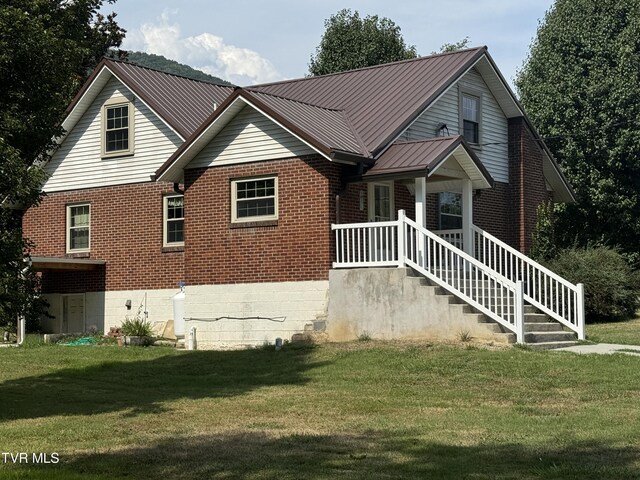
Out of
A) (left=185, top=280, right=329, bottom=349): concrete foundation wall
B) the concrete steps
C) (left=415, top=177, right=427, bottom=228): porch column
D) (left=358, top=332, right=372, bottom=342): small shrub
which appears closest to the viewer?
the concrete steps

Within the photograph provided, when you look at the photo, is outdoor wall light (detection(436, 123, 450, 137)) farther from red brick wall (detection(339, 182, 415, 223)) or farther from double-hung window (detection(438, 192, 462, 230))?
red brick wall (detection(339, 182, 415, 223))

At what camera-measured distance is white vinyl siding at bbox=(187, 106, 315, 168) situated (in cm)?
2312

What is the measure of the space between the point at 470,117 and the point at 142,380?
1286 cm

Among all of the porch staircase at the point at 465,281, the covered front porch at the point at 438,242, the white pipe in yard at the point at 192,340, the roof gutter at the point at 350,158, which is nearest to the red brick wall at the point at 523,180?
the covered front porch at the point at 438,242

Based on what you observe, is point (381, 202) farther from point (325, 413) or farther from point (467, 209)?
point (325, 413)

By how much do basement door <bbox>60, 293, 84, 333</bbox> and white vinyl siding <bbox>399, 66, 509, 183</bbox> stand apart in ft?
34.0

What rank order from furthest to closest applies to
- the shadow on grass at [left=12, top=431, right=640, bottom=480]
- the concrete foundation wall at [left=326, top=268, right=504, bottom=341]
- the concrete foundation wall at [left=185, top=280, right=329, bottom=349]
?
the concrete foundation wall at [left=185, top=280, right=329, bottom=349], the concrete foundation wall at [left=326, top=268, right=504, bottom=341], the shadow on grass at [left=12, top=431, right=640, bottom=480]

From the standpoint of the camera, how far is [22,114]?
15.4 m

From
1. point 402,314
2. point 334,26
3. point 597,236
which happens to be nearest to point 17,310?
point 402,314

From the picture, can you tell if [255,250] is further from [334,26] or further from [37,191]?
[334,26]

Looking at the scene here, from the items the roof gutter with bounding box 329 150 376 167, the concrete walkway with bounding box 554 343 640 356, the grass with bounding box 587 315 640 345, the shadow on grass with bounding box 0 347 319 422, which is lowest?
the shadow on grass with bounding box 0 347 319 422

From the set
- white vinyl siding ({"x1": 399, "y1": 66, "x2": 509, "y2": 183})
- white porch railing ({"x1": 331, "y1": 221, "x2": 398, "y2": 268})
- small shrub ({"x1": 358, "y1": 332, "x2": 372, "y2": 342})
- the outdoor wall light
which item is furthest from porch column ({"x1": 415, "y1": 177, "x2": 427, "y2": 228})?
the outdoor wall light

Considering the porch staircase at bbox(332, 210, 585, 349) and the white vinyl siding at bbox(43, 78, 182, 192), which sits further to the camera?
the white vinyl siding at bbox(43, 78, 182, 192)

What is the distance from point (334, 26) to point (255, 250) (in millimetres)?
29634
